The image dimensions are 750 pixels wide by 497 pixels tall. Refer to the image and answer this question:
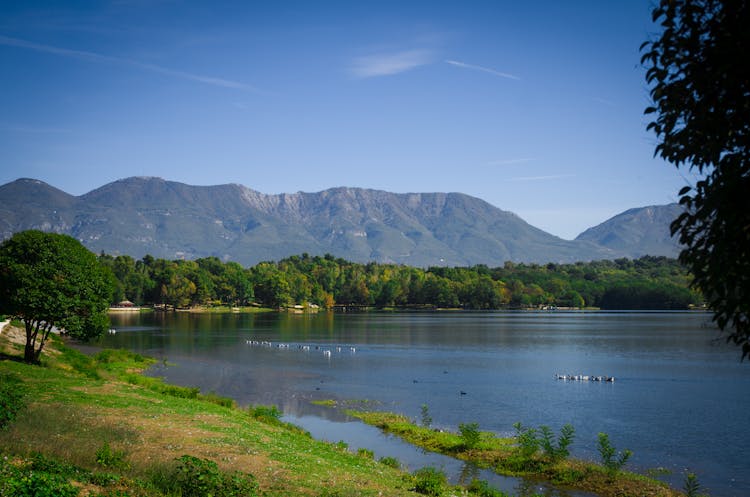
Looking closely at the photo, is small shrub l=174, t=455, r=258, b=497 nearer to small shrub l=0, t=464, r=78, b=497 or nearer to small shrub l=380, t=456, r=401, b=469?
small shrub l=0, t=464, r=78, b=497

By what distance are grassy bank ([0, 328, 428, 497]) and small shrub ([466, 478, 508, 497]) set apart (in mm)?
3241

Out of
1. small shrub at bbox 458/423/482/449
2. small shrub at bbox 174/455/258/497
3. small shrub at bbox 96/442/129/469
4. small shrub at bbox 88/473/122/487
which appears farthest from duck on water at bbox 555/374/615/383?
small shrub at bbox 88/473/122/487

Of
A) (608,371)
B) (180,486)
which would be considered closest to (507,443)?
(180,486)

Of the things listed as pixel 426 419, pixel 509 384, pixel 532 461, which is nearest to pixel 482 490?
pixel 532 461

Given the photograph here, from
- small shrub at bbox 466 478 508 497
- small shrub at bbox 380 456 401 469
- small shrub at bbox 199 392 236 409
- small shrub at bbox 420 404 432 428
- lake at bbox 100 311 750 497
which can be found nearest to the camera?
small shrub at bbox 466 478 508 497

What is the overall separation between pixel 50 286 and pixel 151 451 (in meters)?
26.7

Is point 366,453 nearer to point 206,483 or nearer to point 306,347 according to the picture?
point 206,483

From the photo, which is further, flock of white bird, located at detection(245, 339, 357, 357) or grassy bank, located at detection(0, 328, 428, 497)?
flock of white bird, located at detection(245, 339, 357, 357)

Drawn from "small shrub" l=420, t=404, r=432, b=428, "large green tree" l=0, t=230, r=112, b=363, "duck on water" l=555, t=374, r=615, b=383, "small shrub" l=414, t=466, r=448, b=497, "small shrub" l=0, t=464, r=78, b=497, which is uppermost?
"large green tree" l=0, t=230, r=112, b=363

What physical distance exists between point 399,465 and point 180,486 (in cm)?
1502

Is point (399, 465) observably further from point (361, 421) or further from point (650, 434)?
point (650, 434)

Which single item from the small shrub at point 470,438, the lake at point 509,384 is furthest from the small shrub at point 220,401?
the small shrub at point 470,438

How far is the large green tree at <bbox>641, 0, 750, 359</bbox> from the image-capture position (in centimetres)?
952

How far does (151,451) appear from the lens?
2245 cm
